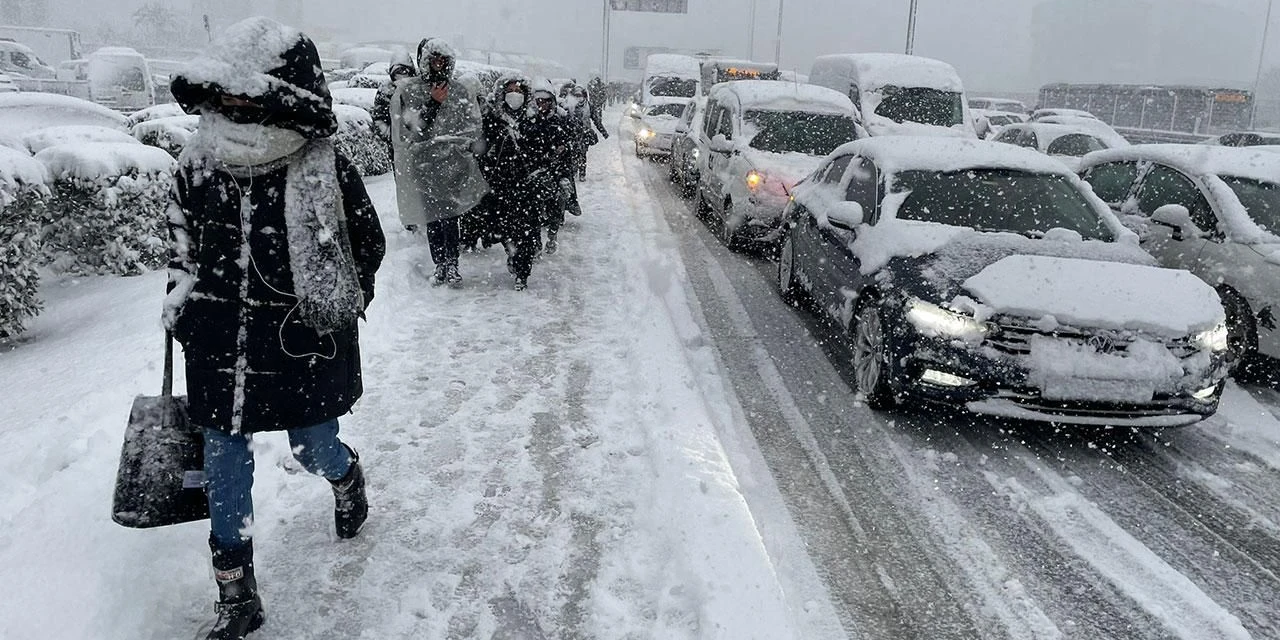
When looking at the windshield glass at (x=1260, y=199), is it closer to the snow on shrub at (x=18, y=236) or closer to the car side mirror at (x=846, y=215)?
the car side mirror at (x=846, y=215)

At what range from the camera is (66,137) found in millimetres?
8188

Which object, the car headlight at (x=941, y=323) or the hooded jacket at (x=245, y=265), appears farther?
the car headlight at (x=941, y=323)

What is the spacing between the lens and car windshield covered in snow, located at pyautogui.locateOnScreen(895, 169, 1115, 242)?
5.80 meters

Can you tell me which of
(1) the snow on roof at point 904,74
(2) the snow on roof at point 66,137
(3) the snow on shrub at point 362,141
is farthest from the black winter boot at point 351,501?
(1) the snow on roof at point 904,74

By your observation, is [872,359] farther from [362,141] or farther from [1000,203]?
[362,141]

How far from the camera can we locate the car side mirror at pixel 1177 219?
6426mm

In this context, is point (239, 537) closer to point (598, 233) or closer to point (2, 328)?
point (2, 328)

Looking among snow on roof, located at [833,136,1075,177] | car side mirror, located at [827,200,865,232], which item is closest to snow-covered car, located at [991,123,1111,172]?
snow on roof, located at [833,136,1075,177]

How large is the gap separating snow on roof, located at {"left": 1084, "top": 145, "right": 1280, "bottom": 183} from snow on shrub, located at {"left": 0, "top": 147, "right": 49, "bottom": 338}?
856cm

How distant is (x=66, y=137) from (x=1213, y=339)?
9.33 meters

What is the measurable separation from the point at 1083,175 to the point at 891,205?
11.1 ft

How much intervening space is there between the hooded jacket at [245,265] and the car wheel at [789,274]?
5586 mm

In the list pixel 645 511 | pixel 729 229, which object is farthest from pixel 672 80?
pixel 645 511

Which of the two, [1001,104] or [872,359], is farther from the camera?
[1001,104]
